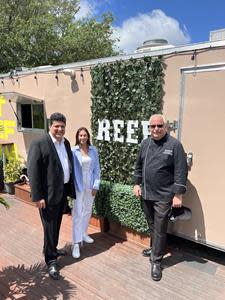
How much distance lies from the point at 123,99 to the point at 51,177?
5.61ft

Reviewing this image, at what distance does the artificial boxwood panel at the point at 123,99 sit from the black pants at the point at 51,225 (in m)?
1.25

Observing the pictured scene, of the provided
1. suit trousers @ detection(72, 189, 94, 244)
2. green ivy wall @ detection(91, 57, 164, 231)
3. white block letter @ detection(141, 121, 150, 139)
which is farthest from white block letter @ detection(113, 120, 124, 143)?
suit trousers @ detection(72, 189, 94, 244)

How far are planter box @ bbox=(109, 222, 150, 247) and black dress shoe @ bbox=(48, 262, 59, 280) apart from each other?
1.28m

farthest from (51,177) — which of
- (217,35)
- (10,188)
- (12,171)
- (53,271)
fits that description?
(10,188)

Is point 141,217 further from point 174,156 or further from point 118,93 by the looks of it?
point 118,93

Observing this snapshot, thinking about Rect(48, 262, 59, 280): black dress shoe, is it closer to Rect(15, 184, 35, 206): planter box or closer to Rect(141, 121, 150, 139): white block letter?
Rect(141, 121, 150, 139): white block letter

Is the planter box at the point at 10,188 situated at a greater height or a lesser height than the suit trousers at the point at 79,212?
lesser

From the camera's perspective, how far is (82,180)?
3.90 m

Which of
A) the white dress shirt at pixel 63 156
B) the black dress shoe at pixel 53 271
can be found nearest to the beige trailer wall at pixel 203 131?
the white dress shirt at pixel 63 156

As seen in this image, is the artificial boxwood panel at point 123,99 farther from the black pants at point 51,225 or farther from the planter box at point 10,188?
the planter box at point 10,188

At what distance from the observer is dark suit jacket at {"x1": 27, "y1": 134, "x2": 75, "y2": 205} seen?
10.7 ft

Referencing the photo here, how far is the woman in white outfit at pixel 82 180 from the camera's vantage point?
3.86 metres

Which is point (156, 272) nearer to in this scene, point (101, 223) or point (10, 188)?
point (101, 223)

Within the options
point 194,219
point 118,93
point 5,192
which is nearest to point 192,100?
point 118,93
